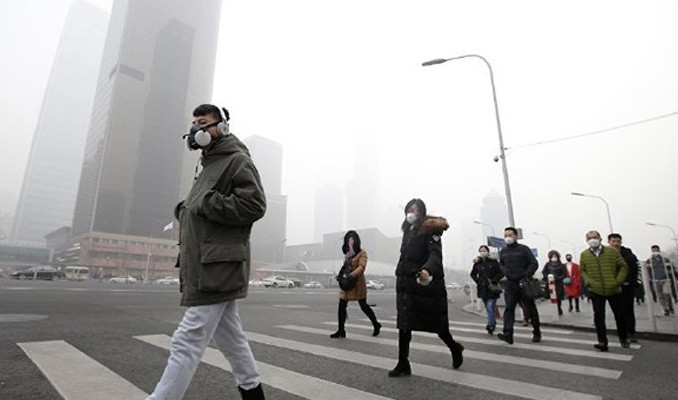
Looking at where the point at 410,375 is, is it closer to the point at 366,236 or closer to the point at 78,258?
the point at 78,258

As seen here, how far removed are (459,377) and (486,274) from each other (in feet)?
16.4

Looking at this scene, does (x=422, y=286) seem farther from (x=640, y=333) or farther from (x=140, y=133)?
(x=140, y=133)

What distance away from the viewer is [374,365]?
14.6 feet

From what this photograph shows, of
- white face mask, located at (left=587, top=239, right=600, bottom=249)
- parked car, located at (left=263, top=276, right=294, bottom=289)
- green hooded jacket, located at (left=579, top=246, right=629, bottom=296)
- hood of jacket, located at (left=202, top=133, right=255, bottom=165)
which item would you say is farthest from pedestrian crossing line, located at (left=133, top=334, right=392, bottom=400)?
parked car, located at (left=263, top=276, right=294, bottom=289)

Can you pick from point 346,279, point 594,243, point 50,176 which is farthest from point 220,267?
point 50,176

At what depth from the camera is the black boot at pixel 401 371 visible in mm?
3932

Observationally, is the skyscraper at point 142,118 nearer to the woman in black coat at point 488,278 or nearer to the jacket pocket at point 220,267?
the woman in black coat at point 488,278

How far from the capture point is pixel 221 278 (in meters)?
2.42

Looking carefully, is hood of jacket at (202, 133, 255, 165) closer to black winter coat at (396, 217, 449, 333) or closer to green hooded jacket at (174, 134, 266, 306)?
green hooded jacket at (174, 134, 266, 306)

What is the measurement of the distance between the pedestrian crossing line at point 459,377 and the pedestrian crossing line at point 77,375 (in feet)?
7.63

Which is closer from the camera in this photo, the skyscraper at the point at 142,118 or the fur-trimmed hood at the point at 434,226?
the fur-trimmed hood at the point at 434,226

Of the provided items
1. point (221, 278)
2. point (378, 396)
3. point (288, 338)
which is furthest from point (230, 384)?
point (288, 338)

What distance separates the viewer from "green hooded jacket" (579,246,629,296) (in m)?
6.16

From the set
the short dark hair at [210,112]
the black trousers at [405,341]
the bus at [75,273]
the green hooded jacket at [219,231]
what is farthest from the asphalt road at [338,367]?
the bus at [75,273]
